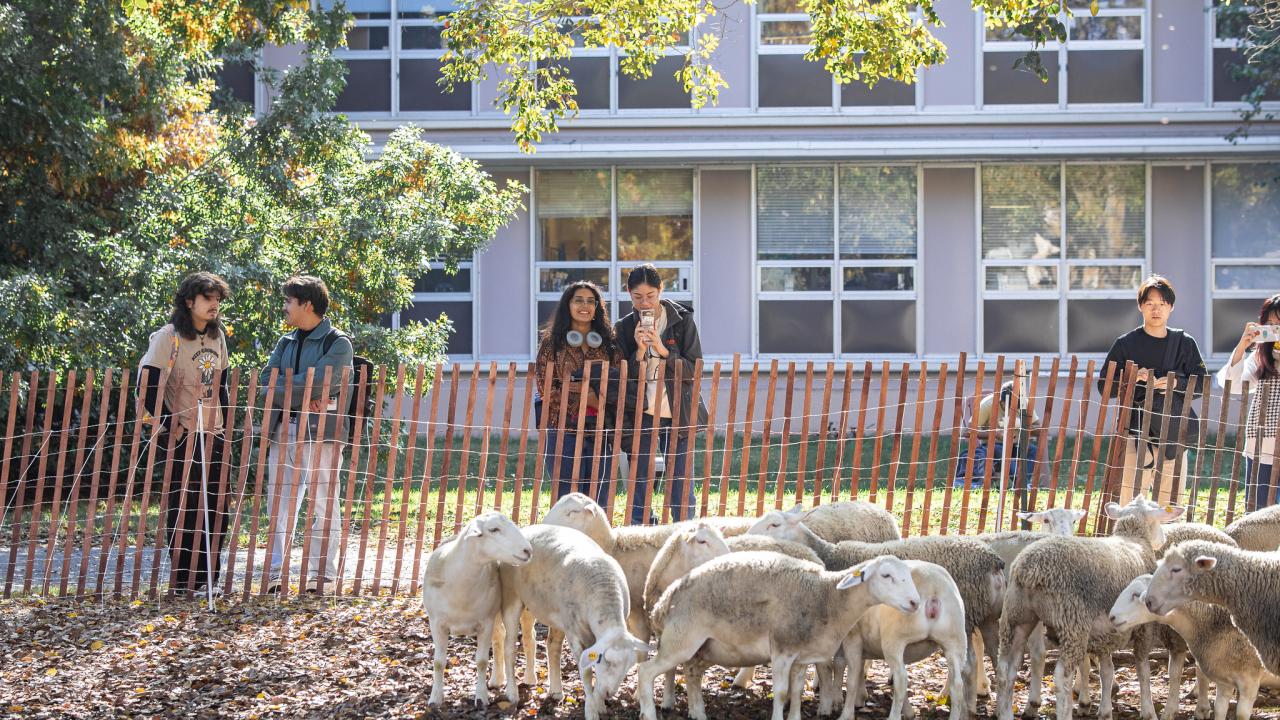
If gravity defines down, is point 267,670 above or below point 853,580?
below

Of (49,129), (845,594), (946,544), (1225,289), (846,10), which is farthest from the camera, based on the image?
(1225,289)

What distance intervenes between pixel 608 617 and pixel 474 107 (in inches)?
601

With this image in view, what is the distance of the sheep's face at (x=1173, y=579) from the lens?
5922 millimetres

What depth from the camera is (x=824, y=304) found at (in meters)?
20.2

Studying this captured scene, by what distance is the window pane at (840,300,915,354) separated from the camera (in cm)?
2020

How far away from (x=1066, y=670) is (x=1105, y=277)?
591 inches

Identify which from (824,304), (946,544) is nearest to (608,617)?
(946,544)

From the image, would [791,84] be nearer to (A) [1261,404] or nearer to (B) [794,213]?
(B) [794,213]

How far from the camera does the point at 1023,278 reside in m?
20.2

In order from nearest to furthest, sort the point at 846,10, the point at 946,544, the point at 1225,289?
the point at 946,544
the point at 846,10
the point at 1225,289

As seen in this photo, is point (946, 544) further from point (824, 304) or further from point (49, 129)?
point (824, 304)

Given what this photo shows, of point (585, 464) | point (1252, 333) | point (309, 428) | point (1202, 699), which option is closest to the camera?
point (1202, 699)

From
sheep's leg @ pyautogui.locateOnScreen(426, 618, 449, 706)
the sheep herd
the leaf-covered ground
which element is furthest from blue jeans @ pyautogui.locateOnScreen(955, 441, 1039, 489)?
sheep's leg @ pyautogui.locateOnScreen(426, 618, 449, 706)

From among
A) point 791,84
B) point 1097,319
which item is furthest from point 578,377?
point 1097,319
